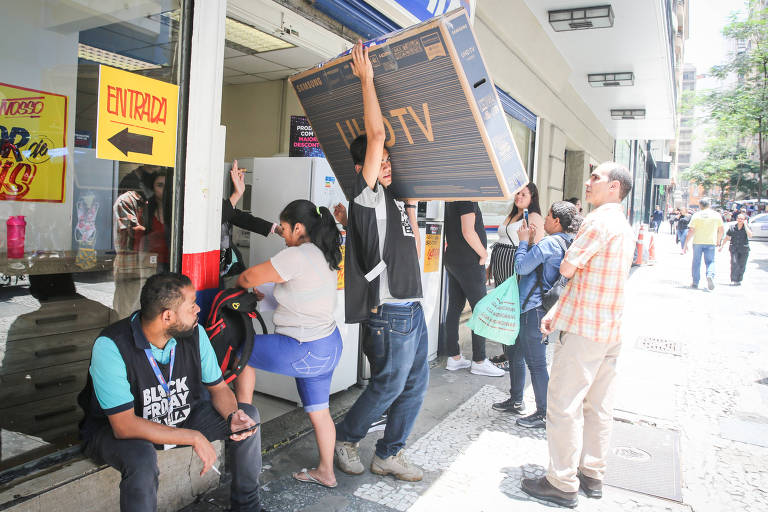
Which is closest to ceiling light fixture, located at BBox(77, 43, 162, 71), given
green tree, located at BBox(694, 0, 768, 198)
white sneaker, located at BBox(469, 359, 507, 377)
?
white sneaker, located at BBox(469, 359, 507, 377)

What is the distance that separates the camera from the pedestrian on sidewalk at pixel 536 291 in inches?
137

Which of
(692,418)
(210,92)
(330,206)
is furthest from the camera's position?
(692,418)

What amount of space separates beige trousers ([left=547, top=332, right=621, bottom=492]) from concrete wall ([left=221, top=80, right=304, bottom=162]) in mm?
4345

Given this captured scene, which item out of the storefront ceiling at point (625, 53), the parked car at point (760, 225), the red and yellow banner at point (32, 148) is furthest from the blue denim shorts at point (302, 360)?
the parked car at point (760, 225)

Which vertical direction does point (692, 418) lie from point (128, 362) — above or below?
below

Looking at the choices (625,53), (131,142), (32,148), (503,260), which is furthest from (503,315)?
(625,53)

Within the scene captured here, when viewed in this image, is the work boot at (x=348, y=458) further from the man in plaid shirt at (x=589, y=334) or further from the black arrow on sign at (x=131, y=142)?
the black arrow on sign at (x=131, y=142)

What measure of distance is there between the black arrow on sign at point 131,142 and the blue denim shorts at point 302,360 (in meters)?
1.04

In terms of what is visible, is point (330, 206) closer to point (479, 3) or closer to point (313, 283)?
point (313, 283)

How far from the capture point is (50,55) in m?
3.27

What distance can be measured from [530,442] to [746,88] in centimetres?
2697

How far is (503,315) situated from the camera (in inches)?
146

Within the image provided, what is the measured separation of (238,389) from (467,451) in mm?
1575

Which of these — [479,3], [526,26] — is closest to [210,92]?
[479,3]
